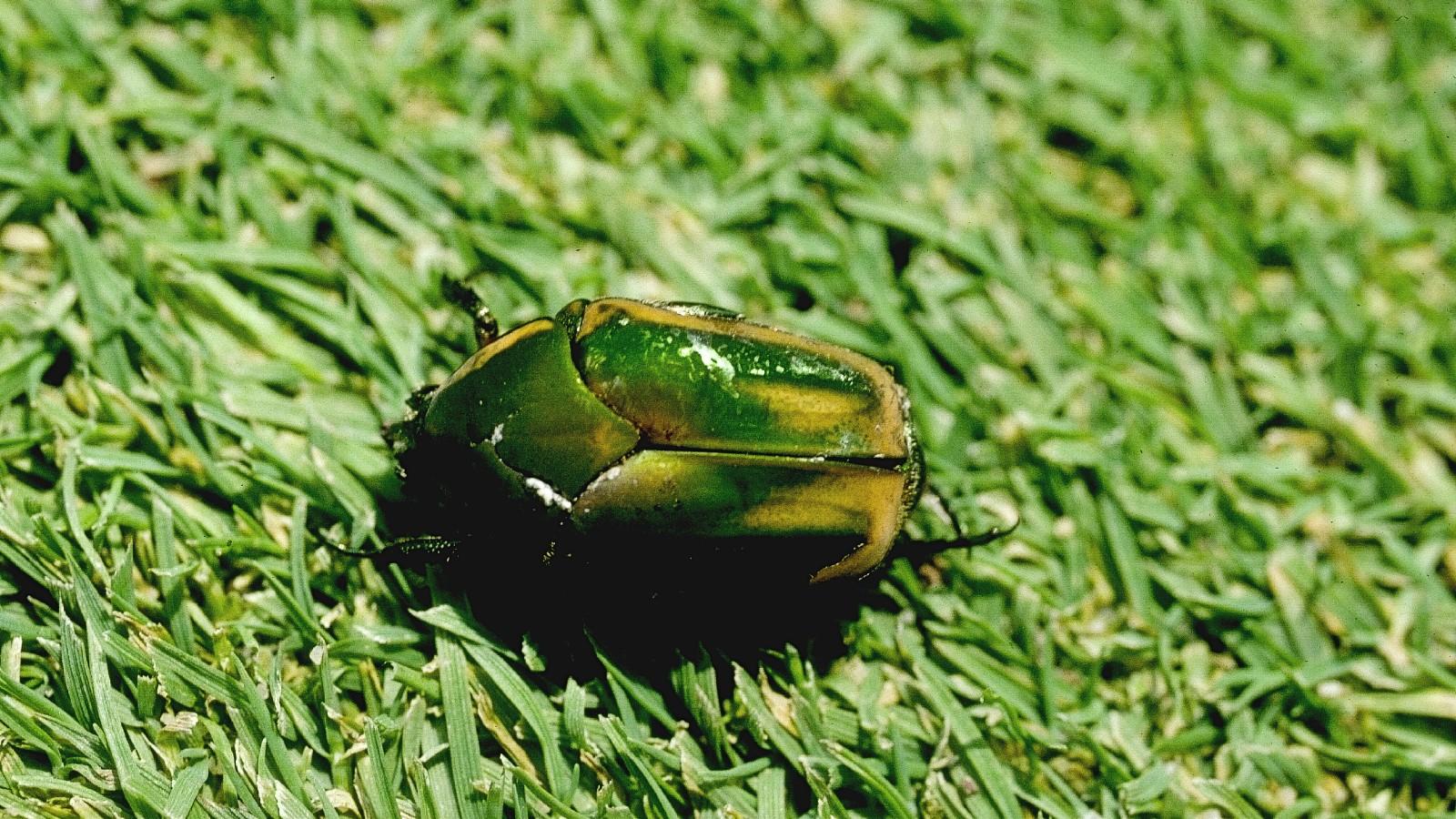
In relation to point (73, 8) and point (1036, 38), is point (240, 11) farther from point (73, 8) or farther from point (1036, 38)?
point (1036, 38)

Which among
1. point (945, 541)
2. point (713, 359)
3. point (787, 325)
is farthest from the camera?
point (787, 325)

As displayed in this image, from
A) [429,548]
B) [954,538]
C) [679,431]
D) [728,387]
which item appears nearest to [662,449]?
[679,431]

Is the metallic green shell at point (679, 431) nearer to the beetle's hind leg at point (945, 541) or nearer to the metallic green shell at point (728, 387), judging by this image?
the metallic green shell at point (728, 387)

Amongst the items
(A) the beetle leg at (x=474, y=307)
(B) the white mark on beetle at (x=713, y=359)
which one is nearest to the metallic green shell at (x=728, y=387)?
(B) the white mark on beetle at (x=713, y=359)

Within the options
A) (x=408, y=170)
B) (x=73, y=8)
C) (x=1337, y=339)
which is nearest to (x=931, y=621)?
(x=1337, y=339)

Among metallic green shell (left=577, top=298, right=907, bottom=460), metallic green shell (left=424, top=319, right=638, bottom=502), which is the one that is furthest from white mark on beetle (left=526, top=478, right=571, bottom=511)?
metallic green shell (left=577, top=298, right=907, bottom=460)

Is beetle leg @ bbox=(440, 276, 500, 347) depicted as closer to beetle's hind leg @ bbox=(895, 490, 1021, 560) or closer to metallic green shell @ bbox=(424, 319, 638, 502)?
metallic green shell @ bbox=(424, 319, 638, 502)

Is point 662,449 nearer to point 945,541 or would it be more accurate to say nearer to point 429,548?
point 429,548
